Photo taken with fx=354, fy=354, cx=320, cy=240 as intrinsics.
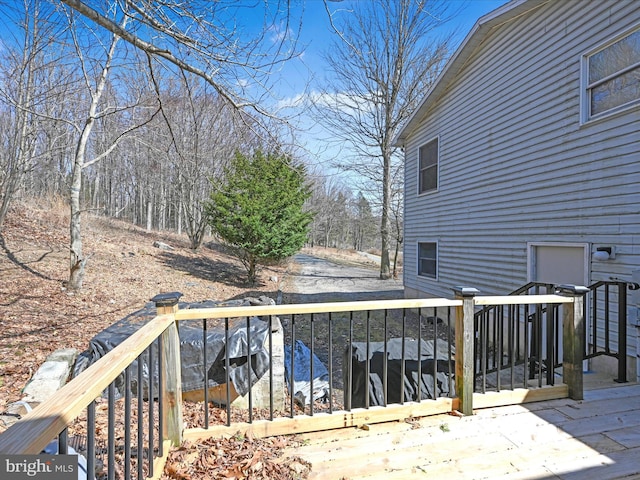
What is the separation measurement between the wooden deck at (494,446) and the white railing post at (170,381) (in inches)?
29.2

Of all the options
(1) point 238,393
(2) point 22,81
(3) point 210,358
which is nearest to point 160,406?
(3) point 210,358

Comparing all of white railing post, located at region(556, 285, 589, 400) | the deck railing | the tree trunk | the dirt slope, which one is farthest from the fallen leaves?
the tree trunk

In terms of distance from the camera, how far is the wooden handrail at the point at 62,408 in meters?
0.85

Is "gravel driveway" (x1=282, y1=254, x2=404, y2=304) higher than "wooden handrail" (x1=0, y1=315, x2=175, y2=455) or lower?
lower

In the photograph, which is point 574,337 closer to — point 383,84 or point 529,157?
point 529,157

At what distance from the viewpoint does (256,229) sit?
34.6 ft

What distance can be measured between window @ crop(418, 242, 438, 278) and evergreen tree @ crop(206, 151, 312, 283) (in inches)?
155

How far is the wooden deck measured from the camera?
79.7 inches

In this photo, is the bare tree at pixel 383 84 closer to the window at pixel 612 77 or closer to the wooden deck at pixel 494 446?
the window at pixel 612 77

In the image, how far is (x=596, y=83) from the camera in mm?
4500

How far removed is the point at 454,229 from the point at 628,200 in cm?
379

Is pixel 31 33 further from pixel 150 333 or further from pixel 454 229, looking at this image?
pixel 454 229

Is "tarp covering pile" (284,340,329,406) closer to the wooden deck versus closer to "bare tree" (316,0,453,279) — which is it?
the wooden deck

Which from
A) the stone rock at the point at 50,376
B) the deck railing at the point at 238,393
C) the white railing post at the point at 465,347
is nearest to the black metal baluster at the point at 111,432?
the deck railing at the point at 238,393
